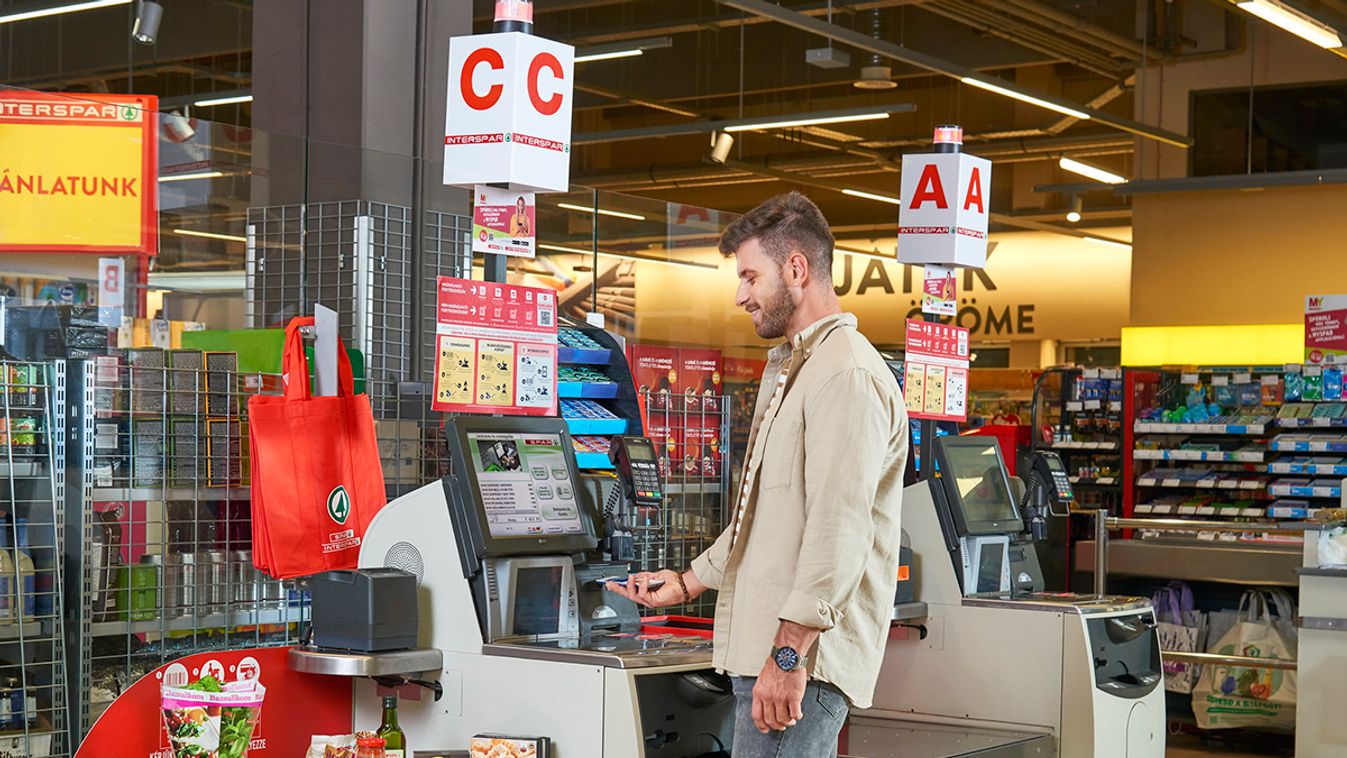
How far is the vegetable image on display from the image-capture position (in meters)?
3.11

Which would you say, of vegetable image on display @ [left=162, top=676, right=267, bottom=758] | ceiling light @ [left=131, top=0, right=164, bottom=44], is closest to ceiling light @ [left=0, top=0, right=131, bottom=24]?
ceiling light @ [left=131, top=0, right=164, bottom=44]

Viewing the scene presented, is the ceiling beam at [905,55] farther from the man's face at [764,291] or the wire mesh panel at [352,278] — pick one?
the man's face at [764,291]

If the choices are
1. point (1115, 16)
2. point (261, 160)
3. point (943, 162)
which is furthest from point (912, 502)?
point (1115, 16)

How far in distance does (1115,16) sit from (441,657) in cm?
1185

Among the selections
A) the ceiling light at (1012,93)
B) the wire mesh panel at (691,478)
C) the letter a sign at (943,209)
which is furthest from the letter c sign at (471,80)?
the ceiling light at (1012,93)

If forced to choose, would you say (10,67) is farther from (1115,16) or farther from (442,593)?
(442,593)

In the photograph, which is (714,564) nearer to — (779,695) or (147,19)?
(779,695)

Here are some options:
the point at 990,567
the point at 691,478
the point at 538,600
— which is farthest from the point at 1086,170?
the point at 538,600

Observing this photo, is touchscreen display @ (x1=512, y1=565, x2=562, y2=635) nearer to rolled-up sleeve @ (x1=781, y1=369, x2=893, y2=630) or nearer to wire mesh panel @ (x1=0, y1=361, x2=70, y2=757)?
rolled-up sleeve @ (x1=781, y1=369, x2=893, y2=630)

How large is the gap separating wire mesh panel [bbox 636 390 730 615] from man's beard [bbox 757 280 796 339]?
7.65ft

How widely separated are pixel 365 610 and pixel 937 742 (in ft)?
6.73

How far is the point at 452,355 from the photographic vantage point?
3.66 meters

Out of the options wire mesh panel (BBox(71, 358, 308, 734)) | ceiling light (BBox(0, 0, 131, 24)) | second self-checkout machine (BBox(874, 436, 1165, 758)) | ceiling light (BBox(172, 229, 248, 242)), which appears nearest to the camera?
wire mesh panel (BBox(71, 358, 308, 734))

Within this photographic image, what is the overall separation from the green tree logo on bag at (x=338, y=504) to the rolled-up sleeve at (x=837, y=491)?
4.98ft
